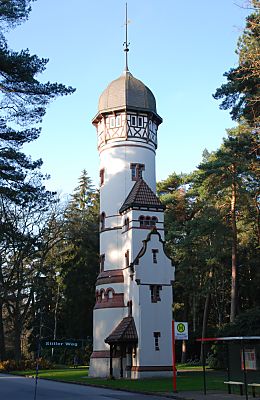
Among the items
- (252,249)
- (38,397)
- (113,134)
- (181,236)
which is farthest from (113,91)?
(38,397)

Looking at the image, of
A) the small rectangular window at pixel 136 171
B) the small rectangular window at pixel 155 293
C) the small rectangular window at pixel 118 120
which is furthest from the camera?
the small rectangular window at pixel 118 120

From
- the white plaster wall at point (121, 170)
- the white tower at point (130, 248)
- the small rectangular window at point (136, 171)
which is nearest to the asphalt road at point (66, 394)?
the white tower at point (130, 248)

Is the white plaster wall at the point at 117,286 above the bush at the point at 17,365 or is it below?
above

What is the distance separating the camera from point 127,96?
37.9 meters

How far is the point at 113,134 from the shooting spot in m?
38.1

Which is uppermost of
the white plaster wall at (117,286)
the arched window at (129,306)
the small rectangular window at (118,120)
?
the small rectangular window at (118,120)

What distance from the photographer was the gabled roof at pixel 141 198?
114ft

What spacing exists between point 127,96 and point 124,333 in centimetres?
1662

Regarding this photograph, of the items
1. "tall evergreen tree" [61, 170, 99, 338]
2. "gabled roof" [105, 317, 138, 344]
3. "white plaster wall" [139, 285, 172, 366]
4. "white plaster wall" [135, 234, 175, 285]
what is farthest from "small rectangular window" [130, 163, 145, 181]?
"tall evergreen tree" [61, 170, 99, 338]

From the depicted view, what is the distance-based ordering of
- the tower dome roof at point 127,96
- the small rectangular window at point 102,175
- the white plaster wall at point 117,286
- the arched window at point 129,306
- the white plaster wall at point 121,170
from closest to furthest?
1. the arched window at point 129,306
2. the white plaster wall at point 117,286
3. the white plaster wall at point 121,170
4. the tower dome roof at point 127,96
5. the small rectangular window at point 102,175

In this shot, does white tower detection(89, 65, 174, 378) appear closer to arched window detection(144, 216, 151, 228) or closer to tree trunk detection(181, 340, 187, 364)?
arched window detection(144, 216, 151, 228)

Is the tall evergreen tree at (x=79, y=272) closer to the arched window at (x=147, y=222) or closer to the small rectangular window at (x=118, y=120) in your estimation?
the small rectangular window at (x=118, y=120)

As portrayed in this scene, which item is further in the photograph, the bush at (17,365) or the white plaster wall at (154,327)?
the bush at (17,365)

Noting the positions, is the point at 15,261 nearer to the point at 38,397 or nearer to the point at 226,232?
the point at 226,232
